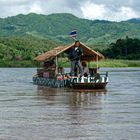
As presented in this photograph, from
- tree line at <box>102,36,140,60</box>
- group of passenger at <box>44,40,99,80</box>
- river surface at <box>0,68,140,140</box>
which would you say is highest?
tree line at <box>102,36,140,60</box>

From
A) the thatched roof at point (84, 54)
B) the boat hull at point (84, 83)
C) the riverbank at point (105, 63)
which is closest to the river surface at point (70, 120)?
the boat hull at point (84, 83)

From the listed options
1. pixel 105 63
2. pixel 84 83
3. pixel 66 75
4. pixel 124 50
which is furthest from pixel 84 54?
pixel 124 50

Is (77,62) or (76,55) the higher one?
(76,55)

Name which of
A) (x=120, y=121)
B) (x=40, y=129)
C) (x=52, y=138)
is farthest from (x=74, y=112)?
(x=52, y=138)

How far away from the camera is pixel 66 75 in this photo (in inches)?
1959

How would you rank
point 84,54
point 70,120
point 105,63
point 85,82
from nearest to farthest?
point 70,120
point 85,82
point 84,54
point 105,63

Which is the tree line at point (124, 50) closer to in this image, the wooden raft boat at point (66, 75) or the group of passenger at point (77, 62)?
the wooden raft boat at point (66, 75)

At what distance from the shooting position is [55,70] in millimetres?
51188

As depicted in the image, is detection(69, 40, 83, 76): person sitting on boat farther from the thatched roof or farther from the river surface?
the river surface

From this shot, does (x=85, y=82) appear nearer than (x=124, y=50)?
Yes

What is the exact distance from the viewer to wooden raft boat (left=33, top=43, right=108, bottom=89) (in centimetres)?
4778

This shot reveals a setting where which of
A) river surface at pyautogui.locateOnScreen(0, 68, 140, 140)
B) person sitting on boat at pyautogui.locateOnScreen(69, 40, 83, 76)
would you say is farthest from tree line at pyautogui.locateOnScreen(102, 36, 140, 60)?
river surface at pyautogui.locateOnScreen(0, 68, 140, 140)

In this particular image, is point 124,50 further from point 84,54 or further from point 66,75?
point 66,75

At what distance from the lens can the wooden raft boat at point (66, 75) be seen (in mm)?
47781
